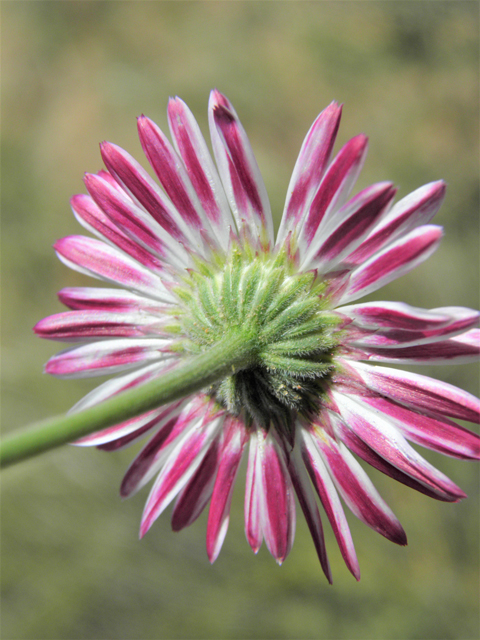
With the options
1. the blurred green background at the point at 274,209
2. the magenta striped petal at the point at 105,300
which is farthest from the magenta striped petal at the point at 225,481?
the blurred green background at the point at 274,209

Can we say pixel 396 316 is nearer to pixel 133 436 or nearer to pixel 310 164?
pixel 310 164

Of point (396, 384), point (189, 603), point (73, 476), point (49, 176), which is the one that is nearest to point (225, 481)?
point (396, 384)

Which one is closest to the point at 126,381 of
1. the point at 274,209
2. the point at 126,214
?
the point at 126,214

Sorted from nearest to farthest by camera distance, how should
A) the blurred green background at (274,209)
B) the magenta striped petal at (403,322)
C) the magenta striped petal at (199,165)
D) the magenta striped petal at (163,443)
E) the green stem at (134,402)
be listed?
the green stem at (134,402) < the magenta striped petal at (403,322) < the magenta striped petal at (199,165) < the magenta striped petal at (163,443) < the blurred green background at (274,209)

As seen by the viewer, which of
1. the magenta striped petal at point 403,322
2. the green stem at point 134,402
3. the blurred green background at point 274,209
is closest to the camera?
the green stem at point 134,402

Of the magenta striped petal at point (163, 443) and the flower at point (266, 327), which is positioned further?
the magenta striped petal at point (163, 443)

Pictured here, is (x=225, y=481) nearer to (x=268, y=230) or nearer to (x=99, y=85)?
(x=268, y=230)

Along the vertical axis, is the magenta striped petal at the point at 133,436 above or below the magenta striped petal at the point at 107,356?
below

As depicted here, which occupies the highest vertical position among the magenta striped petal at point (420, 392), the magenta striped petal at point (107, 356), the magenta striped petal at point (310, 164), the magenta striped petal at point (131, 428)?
the magenta striped petal at point (310, 164)

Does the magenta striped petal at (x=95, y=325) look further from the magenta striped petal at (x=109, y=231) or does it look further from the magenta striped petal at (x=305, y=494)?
the magenta striped petal at (x=305, y=494)

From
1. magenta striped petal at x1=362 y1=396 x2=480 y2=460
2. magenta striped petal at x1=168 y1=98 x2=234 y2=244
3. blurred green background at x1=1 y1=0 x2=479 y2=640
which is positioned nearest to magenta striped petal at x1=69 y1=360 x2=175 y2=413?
magenta striped petal at x1=168 y1=98 x2=234 y2=244
